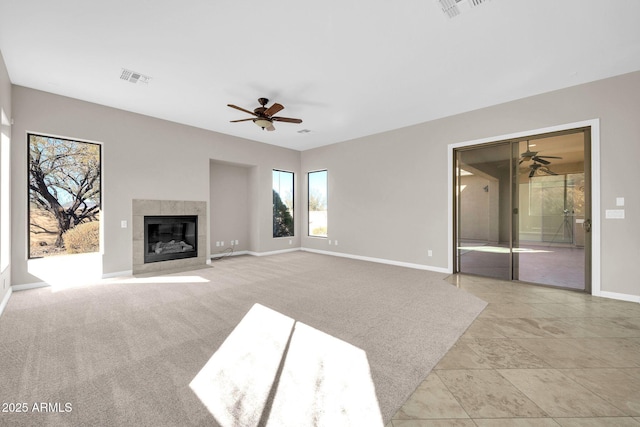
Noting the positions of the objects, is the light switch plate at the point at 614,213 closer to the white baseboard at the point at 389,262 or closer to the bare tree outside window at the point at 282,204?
the white baseboard at the point at 389,262

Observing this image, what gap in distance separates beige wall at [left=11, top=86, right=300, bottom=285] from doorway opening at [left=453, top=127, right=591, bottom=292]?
535cm

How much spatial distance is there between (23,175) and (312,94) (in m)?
4.63

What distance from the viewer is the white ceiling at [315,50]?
2.53 meters

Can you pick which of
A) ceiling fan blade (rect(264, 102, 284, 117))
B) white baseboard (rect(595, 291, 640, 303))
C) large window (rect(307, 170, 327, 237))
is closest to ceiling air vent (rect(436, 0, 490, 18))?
ceiling fan blade (rect(264, 102, 284, 117))

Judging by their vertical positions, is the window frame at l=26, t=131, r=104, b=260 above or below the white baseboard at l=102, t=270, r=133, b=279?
above

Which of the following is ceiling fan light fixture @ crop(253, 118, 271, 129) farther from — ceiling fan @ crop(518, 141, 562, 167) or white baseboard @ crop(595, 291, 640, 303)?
white baseboard @ crop(595, 291, 640, 303)

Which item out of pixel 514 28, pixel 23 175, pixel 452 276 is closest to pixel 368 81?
pixel 514 28

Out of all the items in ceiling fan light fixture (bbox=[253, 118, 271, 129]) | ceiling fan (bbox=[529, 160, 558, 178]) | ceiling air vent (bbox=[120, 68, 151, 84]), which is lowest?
ceiling fan (bbox=[529, 160, 558, 178])

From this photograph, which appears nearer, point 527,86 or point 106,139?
point 527,86

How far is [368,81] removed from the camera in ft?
12.7

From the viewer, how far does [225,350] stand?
7.43ft

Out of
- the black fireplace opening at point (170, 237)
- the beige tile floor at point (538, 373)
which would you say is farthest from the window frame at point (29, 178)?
the beige tile floor at point (538, 373)

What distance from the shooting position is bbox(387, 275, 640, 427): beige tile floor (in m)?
1.56

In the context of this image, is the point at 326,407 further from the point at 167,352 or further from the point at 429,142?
the point at 429,142
